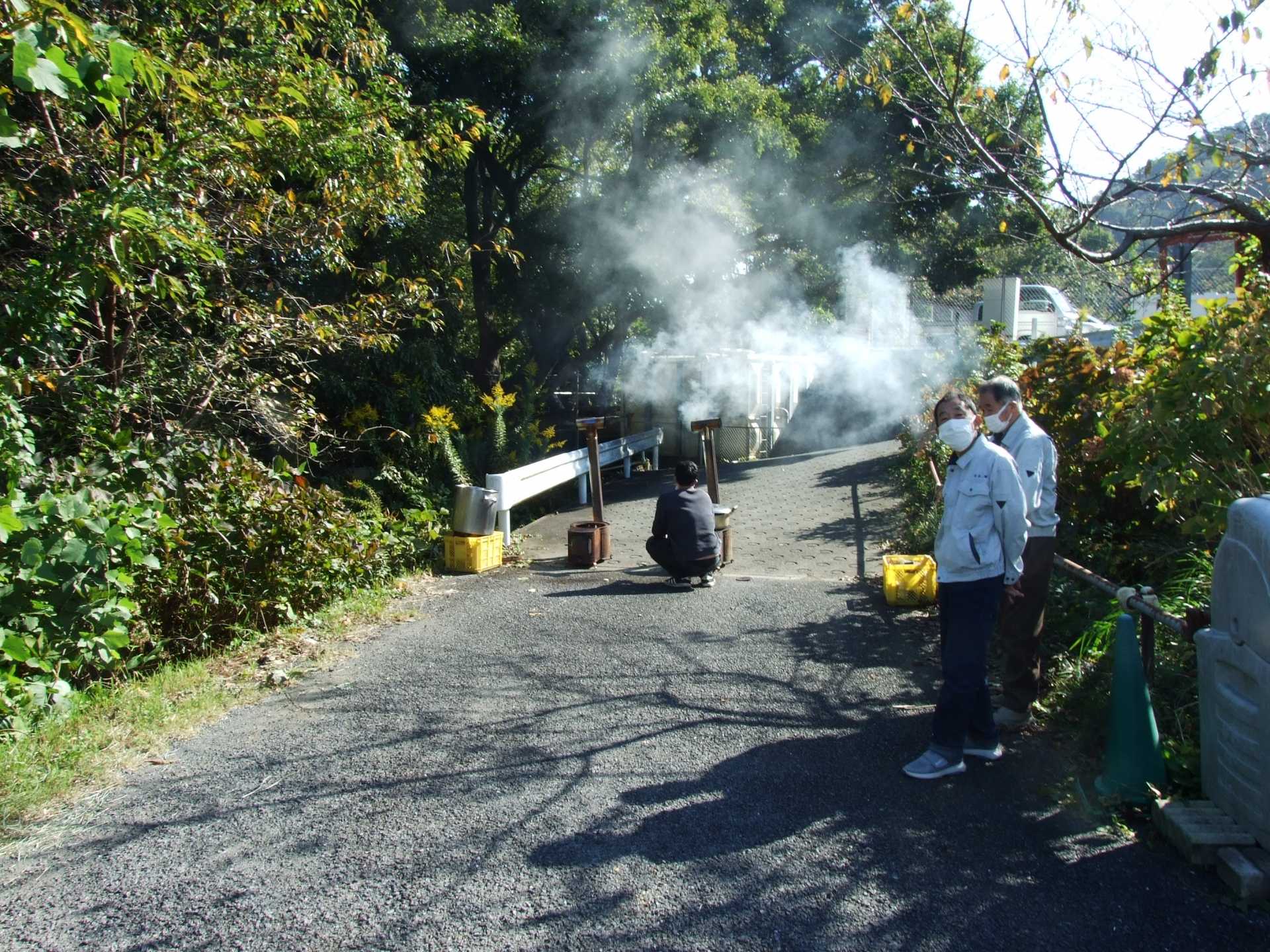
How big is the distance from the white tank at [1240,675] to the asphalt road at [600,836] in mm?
352

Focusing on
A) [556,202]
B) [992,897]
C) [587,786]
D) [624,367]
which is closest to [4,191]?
[587,786]

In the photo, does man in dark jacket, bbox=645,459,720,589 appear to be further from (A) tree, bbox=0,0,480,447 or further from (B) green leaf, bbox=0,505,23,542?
(B) green leaf, bbox=0,505,23,542

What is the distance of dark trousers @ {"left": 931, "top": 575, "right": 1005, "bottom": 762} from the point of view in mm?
4055

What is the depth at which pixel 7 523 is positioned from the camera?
4117 millimetres

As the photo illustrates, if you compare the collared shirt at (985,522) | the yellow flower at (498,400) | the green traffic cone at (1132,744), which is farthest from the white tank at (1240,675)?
the yellow flower at (498,400)

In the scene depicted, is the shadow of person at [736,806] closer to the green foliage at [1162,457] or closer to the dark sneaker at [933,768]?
the dark sneaker at [933,768]

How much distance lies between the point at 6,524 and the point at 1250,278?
5931mm

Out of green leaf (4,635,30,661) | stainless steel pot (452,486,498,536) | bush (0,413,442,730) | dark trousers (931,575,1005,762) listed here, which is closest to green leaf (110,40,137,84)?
bush (0,413,442,730)

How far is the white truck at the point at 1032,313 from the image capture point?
42.9 ft

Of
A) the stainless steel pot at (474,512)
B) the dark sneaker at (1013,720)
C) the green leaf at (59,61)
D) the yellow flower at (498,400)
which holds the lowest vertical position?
the dark sneaker at (1013,720)

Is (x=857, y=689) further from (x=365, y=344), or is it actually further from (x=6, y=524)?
(x=365, y=344)

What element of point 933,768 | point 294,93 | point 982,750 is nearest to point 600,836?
point 933,768

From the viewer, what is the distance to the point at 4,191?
229 inches

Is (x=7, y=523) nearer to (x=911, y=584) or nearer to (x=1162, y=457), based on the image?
(x=1162, y=457)
